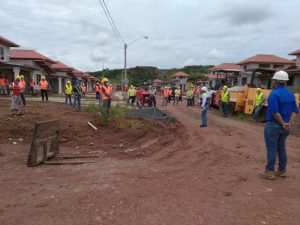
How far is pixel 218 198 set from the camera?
15.5 ft

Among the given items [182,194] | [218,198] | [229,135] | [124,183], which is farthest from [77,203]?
[229,135]

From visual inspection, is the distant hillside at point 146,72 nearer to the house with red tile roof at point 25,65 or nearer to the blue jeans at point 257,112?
the house with red tile roof at point 25,65

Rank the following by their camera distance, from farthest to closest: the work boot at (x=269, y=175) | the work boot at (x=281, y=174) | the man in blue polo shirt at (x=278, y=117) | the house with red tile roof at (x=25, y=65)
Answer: the house with red tile roof at (x=25, y=65) < the work boot at (x=281, y=174) < the work boot at (x=269, y=175) < the man in blue polo shirt at (x=278, y=117)

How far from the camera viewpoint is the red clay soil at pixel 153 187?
13.5 ft

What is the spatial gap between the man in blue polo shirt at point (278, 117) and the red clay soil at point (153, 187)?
480 mm

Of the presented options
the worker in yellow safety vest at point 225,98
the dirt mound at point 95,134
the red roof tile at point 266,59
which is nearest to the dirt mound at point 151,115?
the dirt mound at point 95,134

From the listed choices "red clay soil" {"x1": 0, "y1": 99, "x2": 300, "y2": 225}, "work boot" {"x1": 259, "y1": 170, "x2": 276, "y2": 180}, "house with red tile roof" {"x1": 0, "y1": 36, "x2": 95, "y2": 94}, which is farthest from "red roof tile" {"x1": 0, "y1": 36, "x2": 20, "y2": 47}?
"work boot" {"x1": 259, "y1": 170, "x2": 276, "y2": 180}

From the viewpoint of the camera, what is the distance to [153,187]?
524 cm

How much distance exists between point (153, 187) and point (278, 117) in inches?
95.2

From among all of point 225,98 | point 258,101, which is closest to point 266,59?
point 225,98

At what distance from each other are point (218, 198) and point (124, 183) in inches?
64.0

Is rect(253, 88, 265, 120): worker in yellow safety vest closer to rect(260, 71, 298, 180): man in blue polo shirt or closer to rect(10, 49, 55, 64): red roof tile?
rect(260, 71, 298, 180): man in blue polo shirt

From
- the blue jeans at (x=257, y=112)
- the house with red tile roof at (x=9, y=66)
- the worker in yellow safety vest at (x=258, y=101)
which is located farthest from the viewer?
the house with red tile roof at (x=9, y=66)

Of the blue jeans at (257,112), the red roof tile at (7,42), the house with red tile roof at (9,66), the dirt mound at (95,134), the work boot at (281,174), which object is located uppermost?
the red roof tile at (7,42)
